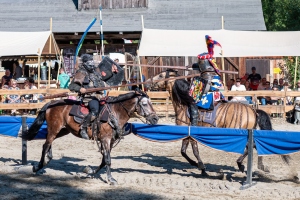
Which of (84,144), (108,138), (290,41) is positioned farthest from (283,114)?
(108,138)

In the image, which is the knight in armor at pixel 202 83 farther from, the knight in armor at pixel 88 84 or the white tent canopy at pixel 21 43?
the white tent canopy at pixel 21 43

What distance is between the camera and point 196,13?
29.9 m

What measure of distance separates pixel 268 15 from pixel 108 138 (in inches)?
1474

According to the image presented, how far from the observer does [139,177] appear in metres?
11.4

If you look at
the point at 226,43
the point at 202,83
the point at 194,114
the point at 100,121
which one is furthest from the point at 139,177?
the point at 226,43

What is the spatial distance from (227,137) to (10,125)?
4.42 meters

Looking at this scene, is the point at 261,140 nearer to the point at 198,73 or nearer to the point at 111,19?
the point at 198,73

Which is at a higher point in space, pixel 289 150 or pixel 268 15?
pixel 268 15

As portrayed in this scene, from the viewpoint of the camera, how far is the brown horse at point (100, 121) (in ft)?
35.4

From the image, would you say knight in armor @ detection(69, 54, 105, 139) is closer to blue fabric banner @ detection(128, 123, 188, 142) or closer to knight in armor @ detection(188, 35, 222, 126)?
blue fabric banner @ detection(128, 123, 188, 142)

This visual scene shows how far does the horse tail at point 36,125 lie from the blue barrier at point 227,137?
1.40 ft

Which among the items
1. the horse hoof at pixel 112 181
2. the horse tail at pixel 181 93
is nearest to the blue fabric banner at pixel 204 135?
the horse tail at pixel 181 93

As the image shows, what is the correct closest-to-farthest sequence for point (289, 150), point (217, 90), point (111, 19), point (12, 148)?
point (289, 150)
point (217, 90)
point (12, 148)
point (111, 19)

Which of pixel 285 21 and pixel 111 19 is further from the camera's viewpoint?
pixel 285 21
